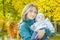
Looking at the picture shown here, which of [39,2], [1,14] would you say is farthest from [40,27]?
[1,14]

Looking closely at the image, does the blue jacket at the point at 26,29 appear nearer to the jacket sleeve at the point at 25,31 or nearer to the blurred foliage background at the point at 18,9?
the jacket sleeve at the point at 25,31

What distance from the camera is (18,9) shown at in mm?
9812

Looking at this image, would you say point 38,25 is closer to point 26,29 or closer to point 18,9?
point 26,29

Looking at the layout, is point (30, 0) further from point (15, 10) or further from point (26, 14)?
point (26, 14)

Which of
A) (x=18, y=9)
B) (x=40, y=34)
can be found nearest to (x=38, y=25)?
(x=40, y=34)

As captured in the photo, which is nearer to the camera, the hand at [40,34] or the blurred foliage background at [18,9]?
the hand at [40,34]

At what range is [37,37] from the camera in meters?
3.16

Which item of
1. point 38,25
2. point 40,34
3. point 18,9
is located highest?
point 38,25

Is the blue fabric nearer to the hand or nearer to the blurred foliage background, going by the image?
the hand

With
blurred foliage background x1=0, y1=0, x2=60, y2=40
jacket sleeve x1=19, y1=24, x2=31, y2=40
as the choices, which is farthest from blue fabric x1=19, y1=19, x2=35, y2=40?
blurred foliage background x1=0, y1=0, x2=60, y2=40

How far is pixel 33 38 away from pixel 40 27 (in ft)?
0.57

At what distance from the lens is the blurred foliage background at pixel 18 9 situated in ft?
29.7

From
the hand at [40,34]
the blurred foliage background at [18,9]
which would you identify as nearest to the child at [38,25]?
the hand at [40,34]

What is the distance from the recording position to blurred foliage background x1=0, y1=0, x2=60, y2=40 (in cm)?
904
